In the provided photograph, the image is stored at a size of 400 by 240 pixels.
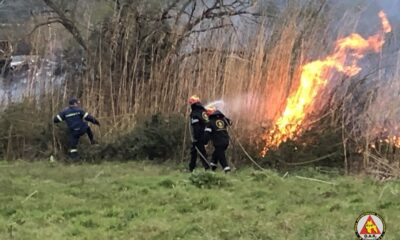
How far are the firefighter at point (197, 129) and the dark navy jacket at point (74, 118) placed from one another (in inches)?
109

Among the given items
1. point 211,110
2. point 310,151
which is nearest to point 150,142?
point 211,110

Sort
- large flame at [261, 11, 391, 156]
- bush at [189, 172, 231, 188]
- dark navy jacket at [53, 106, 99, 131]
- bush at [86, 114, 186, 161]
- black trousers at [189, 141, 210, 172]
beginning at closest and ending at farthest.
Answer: bush at [189, 172, 231, 188] < black trousers at [189, 141, 210, 172] < large flame at [261, 11, 391, 156] < bush at [86, 114, 186, 161] < dark navy jacket at [53, 106, 99, 131]

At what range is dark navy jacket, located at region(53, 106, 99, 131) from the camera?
557 inches

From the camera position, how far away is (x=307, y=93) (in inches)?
521

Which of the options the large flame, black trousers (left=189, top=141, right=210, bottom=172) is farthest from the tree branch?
the large flame

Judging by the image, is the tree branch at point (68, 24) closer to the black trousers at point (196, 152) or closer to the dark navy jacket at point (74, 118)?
the dark navy jacket at point (74, 118)

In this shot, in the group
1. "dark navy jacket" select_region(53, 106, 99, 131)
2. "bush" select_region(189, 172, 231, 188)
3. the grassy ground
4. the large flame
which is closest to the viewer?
the grassy ground

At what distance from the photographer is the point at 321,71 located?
13.3m

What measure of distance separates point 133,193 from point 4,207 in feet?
5.56

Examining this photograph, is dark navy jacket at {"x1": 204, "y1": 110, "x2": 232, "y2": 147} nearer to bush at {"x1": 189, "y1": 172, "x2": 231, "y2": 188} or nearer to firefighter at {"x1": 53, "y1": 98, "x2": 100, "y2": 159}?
bush at {"x1": 189, "y1": 172, "x2": 231, "y2": 188}

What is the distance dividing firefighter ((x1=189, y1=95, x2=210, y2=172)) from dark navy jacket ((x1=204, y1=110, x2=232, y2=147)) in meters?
0.24

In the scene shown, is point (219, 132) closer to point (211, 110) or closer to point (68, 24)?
point (211, 110)

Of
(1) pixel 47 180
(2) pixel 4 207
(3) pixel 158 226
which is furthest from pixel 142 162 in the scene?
(3) pixel 158 226

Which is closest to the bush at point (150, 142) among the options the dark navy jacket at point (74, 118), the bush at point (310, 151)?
the dark navy jacket at point (74, 118)
